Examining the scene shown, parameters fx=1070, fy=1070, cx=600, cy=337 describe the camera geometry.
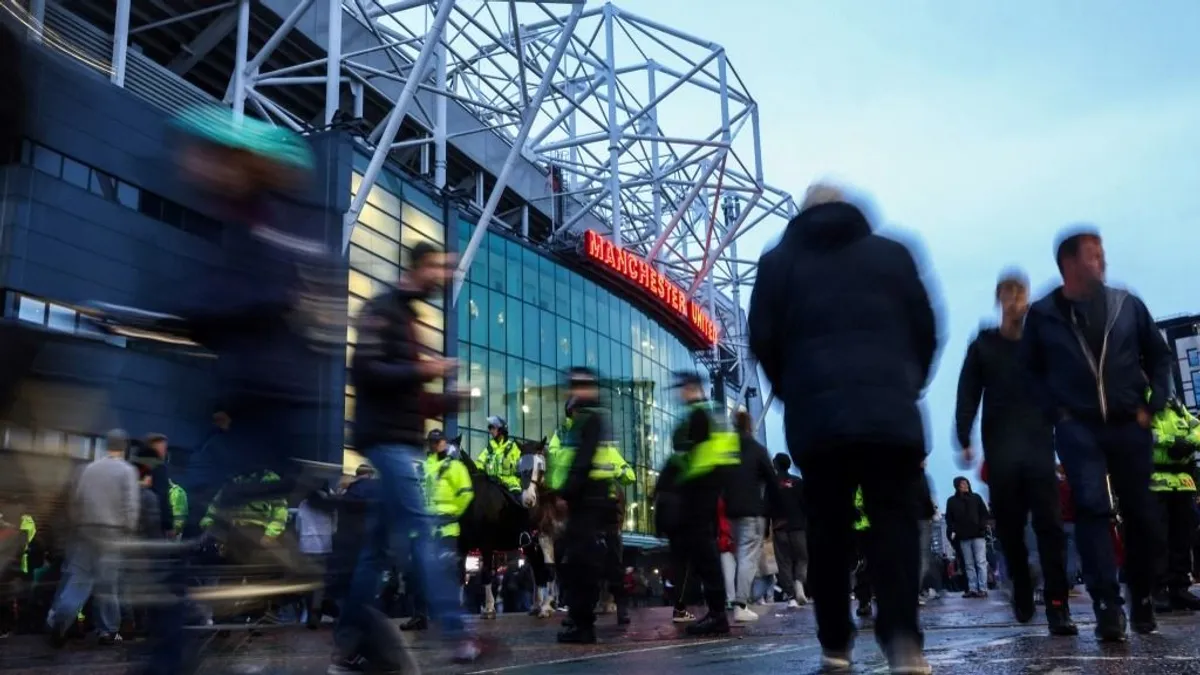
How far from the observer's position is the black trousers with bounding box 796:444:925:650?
3457mm

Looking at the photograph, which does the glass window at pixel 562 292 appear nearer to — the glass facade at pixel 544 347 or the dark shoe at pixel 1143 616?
the glass facade at pixel 544 347

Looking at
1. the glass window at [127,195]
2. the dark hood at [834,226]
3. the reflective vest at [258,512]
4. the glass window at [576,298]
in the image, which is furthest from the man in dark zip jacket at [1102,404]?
the glass window at [576,298]

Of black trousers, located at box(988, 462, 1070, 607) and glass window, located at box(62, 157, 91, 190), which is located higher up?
glass window, located at box(62, 157, 91, 190)

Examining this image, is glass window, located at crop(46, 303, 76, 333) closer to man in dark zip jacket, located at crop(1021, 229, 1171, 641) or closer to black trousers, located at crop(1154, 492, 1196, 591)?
man in dark zip jacket, located at crop(1021, 229, 1171, 641)

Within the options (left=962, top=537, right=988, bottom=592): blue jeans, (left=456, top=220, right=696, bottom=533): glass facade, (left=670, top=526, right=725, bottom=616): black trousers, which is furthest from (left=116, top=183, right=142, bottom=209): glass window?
(left=670, top=526, right=725, bottom=616): black trousers

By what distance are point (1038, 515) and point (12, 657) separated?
6803mm

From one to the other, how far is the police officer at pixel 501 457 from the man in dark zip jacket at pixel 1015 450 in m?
6.55

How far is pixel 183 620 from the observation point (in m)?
3.12

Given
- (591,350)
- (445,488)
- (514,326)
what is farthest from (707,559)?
(591,350)

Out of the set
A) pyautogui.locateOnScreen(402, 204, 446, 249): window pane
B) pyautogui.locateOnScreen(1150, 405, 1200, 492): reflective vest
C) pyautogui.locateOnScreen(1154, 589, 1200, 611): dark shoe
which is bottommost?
pyautogui.locateOnScreen(1154, 589, 1200, 611): dark shoe

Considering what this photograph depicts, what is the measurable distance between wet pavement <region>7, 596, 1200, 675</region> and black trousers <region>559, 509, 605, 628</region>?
0.25 meters

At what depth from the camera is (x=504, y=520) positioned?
1102 centimetres

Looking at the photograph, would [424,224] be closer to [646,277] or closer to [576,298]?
[576,298]

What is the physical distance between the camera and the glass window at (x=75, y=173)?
1986cm
